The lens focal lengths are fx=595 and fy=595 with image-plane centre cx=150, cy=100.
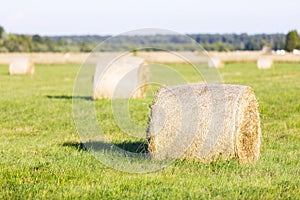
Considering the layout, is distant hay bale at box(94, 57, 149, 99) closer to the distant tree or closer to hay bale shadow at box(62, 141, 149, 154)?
hay bale shadow at box(62, 141, 149, 154)

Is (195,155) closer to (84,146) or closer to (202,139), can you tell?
(202,139)

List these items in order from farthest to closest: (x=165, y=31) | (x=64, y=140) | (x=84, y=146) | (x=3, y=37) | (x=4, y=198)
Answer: (x=3, y=37) < (x=64, y=140) < (x=84, y=146) < (x=165, y=31) < (x=4, y=198)

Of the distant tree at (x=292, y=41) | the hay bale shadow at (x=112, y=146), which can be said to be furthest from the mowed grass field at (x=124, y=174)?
the distant tree at (x=292, y=41)

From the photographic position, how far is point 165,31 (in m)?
9.87

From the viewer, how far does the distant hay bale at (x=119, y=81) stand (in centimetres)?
2058

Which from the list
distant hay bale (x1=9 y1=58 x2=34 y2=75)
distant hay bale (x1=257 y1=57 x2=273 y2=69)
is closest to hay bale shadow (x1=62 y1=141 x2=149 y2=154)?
distant hay bale (x1=9 y1=58 x2=34 y2=75)

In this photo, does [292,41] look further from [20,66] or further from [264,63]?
[20,66]

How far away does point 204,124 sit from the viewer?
356 inches

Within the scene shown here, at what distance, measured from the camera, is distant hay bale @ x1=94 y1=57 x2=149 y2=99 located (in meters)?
20.6

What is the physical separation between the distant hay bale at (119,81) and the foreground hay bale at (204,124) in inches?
439

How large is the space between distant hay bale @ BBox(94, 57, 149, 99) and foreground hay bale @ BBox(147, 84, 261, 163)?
11139 millimetres

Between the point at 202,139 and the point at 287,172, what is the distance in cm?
133

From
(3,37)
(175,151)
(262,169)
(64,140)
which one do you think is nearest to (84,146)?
(64,140)

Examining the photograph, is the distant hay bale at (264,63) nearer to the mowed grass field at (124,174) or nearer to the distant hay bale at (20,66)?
the distant hay bale at (20,66)
